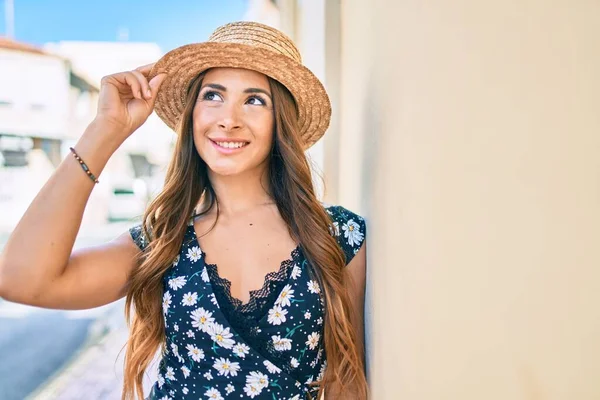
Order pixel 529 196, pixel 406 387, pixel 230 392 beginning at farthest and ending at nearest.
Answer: pixel 230 392, pixel 406 387, pixel 529 196

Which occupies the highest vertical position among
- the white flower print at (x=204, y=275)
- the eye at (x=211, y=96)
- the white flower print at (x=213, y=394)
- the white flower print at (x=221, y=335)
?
the eye at (x=211, y=96)

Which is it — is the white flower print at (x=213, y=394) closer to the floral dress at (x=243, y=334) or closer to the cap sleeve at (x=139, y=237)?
the floral dress at (x=243, y=334)

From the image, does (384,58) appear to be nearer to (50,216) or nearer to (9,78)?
(50,216)

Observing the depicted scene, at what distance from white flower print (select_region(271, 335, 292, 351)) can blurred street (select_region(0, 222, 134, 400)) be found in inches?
89.4

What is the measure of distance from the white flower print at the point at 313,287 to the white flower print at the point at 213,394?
1.15 feet

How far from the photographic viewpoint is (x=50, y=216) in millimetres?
1173

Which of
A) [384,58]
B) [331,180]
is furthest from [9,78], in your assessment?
[384,58]

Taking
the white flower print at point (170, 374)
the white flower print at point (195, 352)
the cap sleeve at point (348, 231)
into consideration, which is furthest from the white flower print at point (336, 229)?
the white flower print at point (170, 374)

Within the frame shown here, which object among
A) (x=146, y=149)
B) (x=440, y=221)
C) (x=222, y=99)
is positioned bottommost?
(x=146, y=149)

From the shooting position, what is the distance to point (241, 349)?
4.17 ft

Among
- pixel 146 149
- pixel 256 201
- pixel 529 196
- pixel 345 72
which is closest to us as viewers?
pixel 529 196

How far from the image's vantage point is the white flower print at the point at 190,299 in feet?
4.32

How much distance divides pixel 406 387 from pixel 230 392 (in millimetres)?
558

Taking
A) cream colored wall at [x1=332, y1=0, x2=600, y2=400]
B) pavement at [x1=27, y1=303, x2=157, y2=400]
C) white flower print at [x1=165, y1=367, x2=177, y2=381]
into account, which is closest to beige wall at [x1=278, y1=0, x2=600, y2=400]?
cream colored wall at [x1=332, y1=0, x2=600, y2=400]
